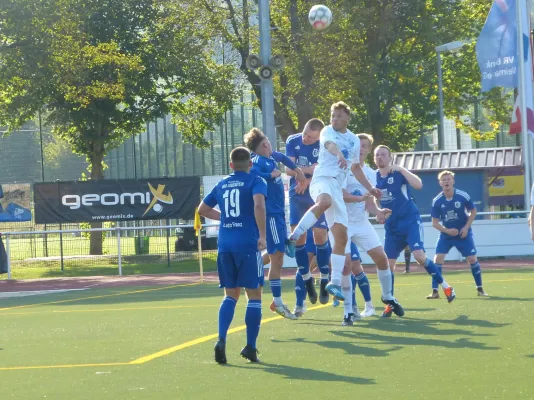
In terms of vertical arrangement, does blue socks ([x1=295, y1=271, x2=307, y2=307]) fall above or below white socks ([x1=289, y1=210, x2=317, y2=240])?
below

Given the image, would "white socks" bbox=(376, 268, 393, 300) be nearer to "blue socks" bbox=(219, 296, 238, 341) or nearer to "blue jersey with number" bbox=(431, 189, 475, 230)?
"blue socks" bbox=(219, 296, 238, 341)

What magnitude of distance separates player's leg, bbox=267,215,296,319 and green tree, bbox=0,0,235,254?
941 inches

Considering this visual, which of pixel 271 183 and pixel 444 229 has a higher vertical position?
pixel 271 183

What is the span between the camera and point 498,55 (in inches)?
1114

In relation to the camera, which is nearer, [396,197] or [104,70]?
[396,197]

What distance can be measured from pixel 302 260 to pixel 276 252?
23.3 inches

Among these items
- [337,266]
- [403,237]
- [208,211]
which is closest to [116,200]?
[403,237]

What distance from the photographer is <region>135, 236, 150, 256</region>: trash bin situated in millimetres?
33375

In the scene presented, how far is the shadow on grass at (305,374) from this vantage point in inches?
301

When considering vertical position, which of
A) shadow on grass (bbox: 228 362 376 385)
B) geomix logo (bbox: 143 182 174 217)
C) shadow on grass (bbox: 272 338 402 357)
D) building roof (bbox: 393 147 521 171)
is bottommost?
shadow on grass (bbox: 228 362 376 385)

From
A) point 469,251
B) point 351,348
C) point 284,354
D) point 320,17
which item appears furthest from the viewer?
point 320,17

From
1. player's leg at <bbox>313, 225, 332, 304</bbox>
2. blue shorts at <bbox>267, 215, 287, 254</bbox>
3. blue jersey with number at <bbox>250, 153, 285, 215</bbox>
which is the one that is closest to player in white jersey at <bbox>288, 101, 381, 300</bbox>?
blue jersey with number at <bbox>250, 153, 285, 215</bbox>

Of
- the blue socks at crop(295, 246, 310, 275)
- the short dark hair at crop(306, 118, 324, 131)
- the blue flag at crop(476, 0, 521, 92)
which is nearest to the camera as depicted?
the blue socks at crop(295, 246, 310, 275)

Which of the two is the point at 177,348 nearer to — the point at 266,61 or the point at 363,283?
the point at 363,283
